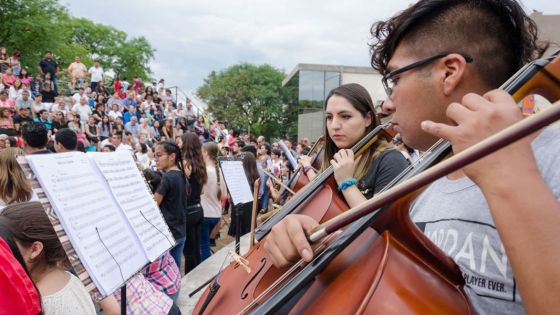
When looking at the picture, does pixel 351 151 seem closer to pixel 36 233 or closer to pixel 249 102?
pixel 36 233

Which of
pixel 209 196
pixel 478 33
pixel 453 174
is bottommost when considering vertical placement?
pixel 209 196

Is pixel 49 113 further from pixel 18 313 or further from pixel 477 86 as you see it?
pixel 477 86

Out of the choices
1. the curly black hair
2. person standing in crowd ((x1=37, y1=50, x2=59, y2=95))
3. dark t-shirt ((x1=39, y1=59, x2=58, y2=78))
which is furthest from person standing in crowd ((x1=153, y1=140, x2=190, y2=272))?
dark t-shirt ((x1=39, y1=59, x2=58, y2=78))

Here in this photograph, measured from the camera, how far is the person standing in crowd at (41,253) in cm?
211

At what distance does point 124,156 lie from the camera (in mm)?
1995

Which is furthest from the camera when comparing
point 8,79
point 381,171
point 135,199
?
point 8,79

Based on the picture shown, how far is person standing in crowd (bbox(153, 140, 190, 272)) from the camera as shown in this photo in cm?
468

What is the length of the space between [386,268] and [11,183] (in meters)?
3.88

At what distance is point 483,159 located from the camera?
72cm

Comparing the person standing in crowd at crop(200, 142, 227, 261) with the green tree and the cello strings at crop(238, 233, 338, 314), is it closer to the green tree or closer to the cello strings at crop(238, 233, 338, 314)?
the cello strings at crop(238, 233, 338, 314)

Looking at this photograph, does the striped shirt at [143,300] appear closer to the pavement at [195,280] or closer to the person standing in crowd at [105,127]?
the pavement at [195,280]

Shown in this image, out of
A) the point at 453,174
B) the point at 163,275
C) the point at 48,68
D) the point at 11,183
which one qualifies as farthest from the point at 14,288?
the point at 48,68

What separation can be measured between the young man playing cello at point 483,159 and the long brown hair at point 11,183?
343 cm

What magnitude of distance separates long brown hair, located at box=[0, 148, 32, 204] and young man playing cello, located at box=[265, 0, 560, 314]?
11.2 ft
